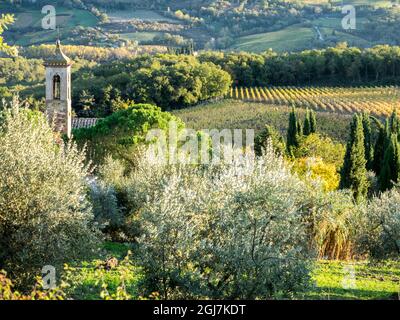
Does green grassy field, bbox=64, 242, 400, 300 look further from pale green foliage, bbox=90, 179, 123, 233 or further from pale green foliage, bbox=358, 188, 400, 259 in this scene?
pale green foliage, bbox=90, 179, 123, 233

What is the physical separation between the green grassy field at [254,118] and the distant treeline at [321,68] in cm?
1932

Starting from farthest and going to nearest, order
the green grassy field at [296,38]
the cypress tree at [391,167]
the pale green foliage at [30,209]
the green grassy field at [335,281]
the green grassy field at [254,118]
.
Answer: the green grassy field at [296,38]
the green grassy field at [254,118]
the cypress tree at [391,167]
the green grassy field at [335,281]
the pale green foliage at [30,209]

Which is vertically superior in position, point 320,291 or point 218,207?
point 218,207

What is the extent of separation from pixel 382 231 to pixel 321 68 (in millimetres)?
75013

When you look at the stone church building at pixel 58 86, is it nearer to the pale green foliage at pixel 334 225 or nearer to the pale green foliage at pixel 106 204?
the pale green foliage at pixel 106 204

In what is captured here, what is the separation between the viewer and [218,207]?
12430 mm

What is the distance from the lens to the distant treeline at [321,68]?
87812mm

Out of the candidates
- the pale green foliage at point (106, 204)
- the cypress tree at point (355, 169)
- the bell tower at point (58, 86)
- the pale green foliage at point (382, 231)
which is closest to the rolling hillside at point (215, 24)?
the bell tower at point (58, 86)

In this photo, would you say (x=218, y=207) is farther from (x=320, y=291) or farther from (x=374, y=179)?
(x=374, y=179)

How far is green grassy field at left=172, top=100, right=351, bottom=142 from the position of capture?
58.6 m

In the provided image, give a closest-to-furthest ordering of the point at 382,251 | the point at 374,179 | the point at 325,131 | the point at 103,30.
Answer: the point at 382,251 → the point at 374,179 → the point at 325,131 → the point at 103,30

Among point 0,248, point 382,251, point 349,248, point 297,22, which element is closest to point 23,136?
point 0,248

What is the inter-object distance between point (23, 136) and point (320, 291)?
728 centimetres
